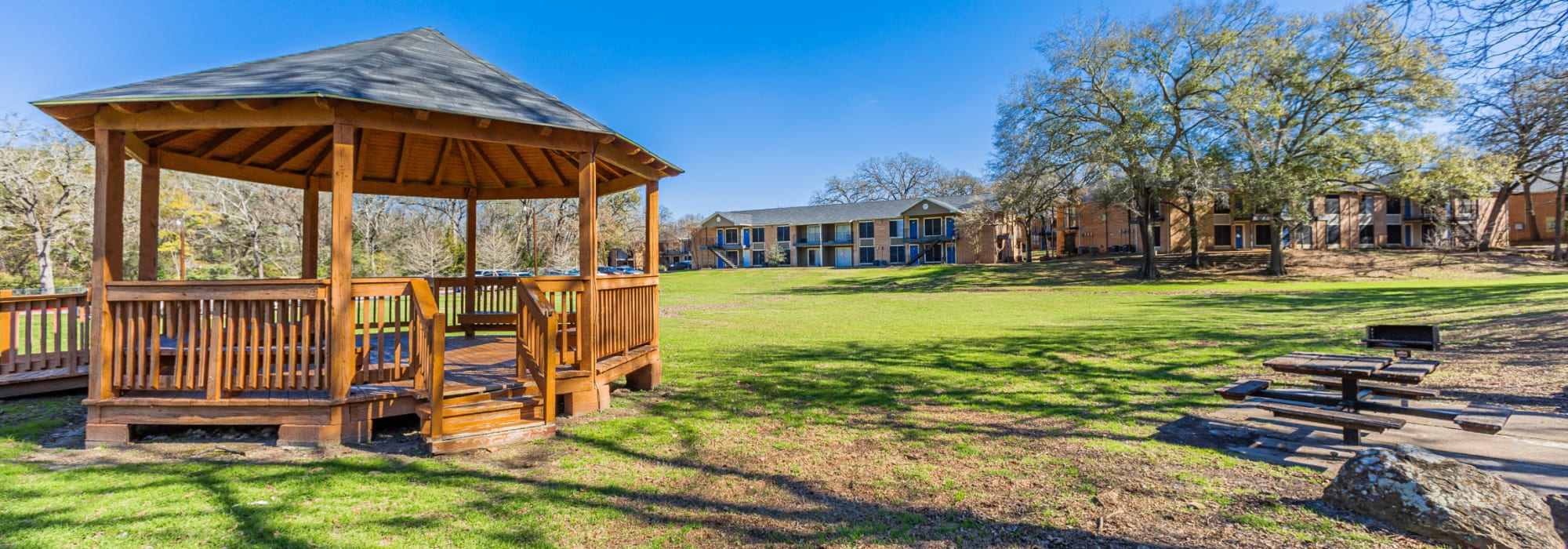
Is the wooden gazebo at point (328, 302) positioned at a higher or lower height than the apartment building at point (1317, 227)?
lower

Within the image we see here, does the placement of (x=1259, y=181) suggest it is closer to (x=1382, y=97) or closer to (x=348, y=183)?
(x=1382, y=97)

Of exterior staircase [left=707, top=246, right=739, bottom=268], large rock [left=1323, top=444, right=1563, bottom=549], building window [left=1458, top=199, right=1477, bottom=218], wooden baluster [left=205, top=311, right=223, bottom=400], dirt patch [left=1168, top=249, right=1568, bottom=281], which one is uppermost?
building window [left=1458, top=199, right=1477, bottom=218]

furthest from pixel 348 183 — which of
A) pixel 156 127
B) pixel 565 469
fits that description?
pixel 565 469

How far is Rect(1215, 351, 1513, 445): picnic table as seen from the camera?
15.9ft

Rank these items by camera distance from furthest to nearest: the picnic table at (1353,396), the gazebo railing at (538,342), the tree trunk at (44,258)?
the tree trunk at (44,258) → the gazebo railing at (538,342) → the picnic table at (1353,396)

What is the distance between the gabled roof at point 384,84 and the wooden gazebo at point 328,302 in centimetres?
3

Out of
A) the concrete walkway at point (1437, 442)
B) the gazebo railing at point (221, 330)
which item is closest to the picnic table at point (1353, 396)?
the concrete walkway at point (1437, 442)

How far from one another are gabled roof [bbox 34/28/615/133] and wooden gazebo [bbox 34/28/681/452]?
3cm

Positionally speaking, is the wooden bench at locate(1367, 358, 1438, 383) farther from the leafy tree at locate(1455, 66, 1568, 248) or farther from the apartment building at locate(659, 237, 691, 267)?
the apartment building at locate(659, 237, 691, 267)

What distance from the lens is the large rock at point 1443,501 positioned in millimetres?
3264

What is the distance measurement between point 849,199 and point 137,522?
3232 inches

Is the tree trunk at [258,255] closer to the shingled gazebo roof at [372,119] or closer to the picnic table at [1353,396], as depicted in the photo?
the shingled gazebo roof at [372,119]

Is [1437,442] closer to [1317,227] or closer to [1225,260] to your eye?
[1225,260]

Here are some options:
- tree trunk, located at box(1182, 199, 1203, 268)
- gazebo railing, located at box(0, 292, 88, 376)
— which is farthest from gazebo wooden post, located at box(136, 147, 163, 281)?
tree trunk, located at box(1182, 199, 1203, 268)
